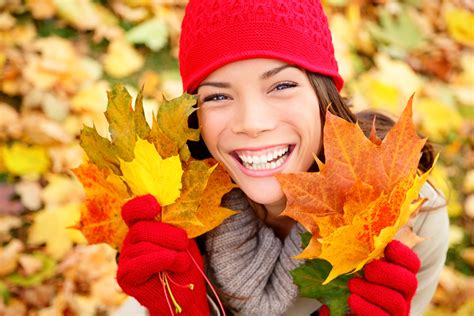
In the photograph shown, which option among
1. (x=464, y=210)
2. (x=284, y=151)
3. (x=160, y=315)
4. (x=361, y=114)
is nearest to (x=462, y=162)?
(x=464, y=210)

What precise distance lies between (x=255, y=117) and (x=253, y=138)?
6cm

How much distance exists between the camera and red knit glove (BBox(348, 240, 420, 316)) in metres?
1.22

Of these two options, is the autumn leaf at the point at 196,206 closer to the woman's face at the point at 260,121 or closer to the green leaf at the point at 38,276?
the woman's face at the point at 260,121

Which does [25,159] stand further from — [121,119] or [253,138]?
[253,138]

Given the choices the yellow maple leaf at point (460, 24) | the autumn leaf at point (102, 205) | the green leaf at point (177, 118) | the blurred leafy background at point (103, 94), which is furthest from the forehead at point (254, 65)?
the yellow maple leaf at point (460, 24)

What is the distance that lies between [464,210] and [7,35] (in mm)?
2007

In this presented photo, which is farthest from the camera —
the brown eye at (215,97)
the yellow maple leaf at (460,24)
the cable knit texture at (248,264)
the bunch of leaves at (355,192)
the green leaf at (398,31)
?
the yellow maple leaf at (460,24)

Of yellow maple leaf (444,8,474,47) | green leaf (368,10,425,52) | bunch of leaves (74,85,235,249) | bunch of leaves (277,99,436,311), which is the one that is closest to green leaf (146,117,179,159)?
bunch of leaves (74,85,235,249)

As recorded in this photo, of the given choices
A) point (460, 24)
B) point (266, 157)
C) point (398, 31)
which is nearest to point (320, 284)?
point (266, 157)

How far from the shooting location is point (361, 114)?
1.83 metres

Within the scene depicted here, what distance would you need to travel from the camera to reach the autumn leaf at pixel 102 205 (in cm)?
141

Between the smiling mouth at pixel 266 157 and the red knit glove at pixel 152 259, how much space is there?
22 cm

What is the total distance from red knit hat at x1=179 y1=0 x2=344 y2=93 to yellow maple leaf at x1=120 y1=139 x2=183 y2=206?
0.23 meters

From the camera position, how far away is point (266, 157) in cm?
141
